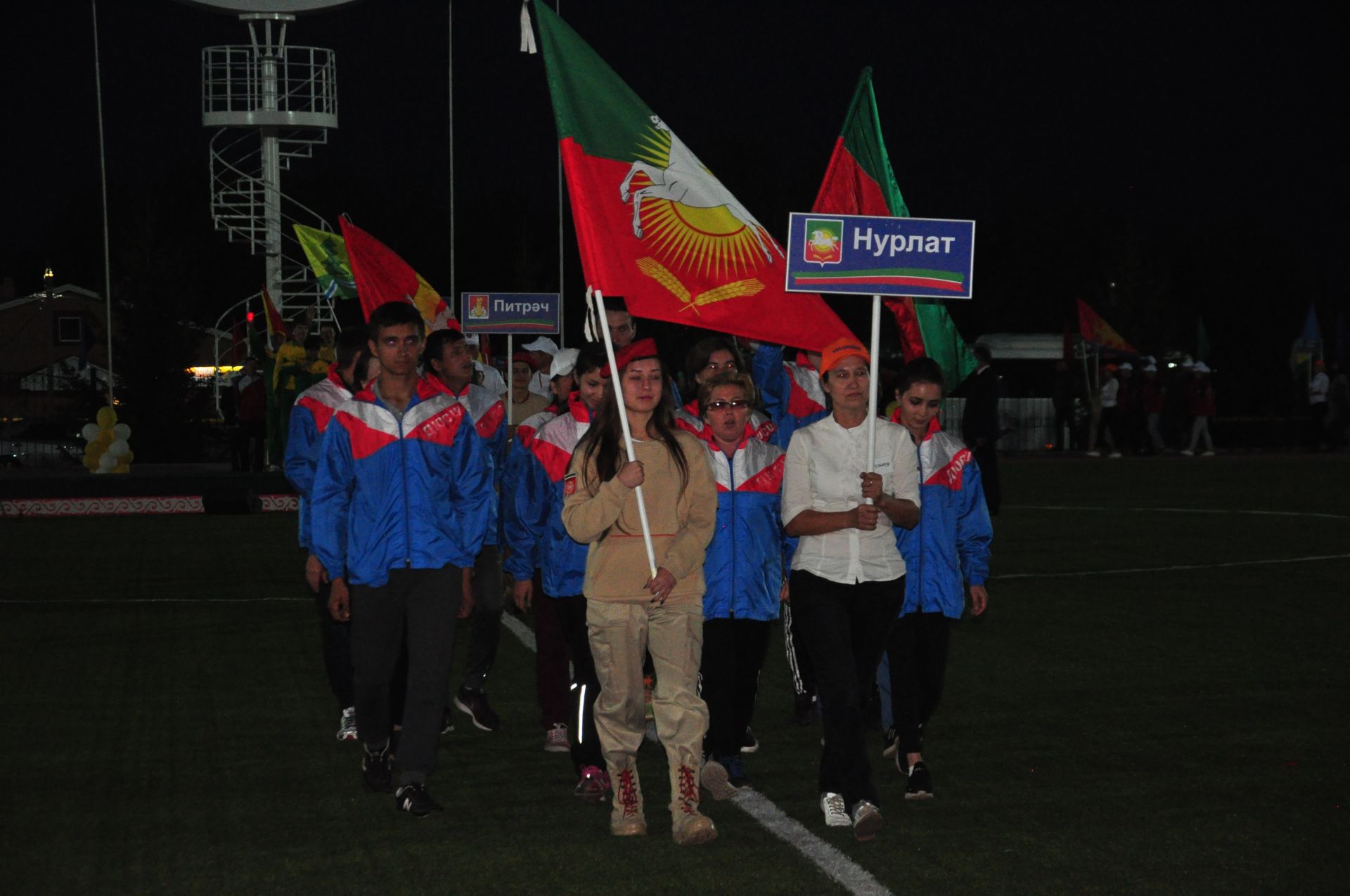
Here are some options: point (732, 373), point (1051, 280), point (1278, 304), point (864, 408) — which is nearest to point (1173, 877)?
point (864, 408)

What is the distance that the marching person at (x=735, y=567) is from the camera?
279 inches

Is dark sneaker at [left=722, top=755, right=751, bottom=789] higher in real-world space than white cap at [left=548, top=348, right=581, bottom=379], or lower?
lower

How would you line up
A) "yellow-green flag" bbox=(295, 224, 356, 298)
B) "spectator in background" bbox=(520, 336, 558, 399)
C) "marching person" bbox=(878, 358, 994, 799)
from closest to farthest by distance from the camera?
"marching person" bbox=(878, 358, 994, 799) → "spectator in background" bbox=(520, 336, 558, 399) → "yellow-green flag" bbox=(295, 224, 356, 298)

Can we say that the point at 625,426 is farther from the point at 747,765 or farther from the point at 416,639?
the point at 747,765

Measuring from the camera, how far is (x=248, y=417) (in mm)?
28297

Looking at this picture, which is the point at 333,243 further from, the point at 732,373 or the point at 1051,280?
the point at 1051,280

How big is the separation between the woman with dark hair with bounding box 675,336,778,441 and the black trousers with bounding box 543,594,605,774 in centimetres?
95

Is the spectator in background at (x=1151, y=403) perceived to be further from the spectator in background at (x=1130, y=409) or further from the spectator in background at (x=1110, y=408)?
the spectator in background at (x=1110, y=408)

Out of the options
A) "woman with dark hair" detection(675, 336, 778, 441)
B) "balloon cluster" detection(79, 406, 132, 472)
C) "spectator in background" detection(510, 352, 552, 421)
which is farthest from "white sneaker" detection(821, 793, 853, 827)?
"balloon cluster" detection(79, 406, 132, 472)

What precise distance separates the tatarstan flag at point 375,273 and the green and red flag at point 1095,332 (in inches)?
1115

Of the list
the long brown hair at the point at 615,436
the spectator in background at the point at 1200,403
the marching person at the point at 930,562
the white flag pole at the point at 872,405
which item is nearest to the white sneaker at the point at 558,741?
the marching person at the point at 930,562

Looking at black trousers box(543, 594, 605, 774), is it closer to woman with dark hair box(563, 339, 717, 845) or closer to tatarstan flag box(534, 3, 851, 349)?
woman with dark hair box(563, 339, 717, 845)

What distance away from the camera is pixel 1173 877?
5.93 meters

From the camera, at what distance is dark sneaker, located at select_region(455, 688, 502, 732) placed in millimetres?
8844
